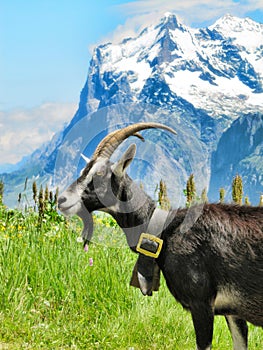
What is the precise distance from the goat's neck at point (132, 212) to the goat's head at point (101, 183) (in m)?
0.03

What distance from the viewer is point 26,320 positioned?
6.21 meters

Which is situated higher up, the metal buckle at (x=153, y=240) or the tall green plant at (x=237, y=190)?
the tall green plant at (x=237, y=190)

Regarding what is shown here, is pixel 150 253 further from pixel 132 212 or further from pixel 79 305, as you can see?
pixel 79 305

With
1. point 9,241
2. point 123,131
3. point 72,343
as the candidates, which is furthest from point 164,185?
point 9,241

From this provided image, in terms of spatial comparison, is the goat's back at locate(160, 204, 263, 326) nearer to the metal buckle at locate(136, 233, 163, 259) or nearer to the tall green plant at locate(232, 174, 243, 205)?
the metal buckle at locate(136, 233, 163, 259)

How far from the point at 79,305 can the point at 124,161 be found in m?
2.69

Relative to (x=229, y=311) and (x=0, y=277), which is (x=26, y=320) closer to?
(x=0, y=277)

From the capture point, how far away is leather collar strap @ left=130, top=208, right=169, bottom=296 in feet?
15.4

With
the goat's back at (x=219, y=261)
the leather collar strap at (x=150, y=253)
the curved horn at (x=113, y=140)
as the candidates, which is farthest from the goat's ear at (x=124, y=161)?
the goat's back at (x=219, y=261)

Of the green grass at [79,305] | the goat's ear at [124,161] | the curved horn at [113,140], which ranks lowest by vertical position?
the green grass at [79,305]

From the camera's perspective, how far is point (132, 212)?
4.83 m

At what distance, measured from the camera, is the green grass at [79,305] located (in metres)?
5.99

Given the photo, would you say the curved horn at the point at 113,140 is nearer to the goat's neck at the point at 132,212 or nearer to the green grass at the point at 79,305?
the goat's neck at the point at 132,212

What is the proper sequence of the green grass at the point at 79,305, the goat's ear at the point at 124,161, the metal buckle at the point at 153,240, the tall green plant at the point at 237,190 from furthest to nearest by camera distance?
the tall green plant at the point at 237,190
the green grass at the point at 79,305
the metal buckle at the point at 153,240
the goat's ear at the point at 124,161
